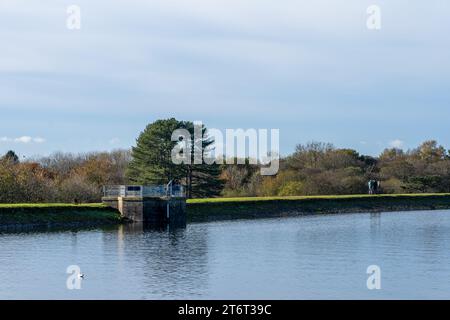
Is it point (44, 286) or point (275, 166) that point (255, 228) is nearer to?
point (44, 286)

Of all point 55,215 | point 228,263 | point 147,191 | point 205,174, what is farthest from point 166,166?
point 228,263

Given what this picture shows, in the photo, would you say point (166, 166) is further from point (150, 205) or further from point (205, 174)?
point (150, 205)

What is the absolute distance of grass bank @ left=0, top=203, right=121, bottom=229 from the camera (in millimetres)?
66000

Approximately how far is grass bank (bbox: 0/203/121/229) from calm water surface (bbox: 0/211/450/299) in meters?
4.02

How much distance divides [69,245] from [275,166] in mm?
78770

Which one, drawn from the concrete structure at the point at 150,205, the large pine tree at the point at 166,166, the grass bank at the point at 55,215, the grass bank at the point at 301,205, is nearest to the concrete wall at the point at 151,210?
the concrete structure at the point at 150,205

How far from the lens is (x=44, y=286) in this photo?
36938mm

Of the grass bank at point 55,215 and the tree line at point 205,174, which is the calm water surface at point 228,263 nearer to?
the grass bank at point 55,215

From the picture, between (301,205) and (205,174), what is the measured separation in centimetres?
1428

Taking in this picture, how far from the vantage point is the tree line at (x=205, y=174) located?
86.7 m

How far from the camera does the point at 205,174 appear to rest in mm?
107188

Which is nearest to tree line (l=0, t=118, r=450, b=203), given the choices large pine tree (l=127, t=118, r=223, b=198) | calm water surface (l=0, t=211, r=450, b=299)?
large pine tree (l=127, t=118, r=223, b=198)
